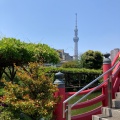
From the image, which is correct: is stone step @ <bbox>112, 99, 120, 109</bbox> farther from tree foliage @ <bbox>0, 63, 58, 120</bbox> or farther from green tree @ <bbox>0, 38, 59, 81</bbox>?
green tree @ <bbox>0, 38, 59, 81</bbox>

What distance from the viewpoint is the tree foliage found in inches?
127

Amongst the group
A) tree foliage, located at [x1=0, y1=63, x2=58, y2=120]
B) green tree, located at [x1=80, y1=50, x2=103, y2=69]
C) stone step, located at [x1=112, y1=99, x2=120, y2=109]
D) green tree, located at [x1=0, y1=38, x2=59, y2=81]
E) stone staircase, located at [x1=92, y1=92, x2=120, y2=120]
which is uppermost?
green tree, located at [x1=80, y1=50, x2=103, y2=69]

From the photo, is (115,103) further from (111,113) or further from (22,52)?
(22,52)

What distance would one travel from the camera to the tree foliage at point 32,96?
323 cm

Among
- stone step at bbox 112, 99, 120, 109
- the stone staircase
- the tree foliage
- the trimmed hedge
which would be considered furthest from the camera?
the trimmed hedge

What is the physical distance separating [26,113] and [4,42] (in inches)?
119

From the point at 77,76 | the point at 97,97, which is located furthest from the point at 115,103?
the point at 77,76

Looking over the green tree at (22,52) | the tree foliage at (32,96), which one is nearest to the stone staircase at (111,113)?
the tree foliage at (32,96)

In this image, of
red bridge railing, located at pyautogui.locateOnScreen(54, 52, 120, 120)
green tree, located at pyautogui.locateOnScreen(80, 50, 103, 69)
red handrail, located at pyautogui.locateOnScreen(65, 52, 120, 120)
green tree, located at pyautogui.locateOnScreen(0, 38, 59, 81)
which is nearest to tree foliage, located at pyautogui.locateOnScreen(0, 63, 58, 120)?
red bridge railing, located at pyautogui.locateOnScreen(54, 52, 120, 120)

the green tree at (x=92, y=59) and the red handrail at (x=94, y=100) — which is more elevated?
the green tree at (x=92, y=59)

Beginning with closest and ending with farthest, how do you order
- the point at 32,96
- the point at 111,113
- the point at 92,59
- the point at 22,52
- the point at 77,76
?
the point at 32,96 < the point at 111,113 < the point at 22,52 < the point at 77,76 < the point at 92,59

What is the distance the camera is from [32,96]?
11.4 feet

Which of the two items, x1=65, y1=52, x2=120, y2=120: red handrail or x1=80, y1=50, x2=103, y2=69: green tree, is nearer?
x1=65, y1=52, x2=120, y2=120: red handrail

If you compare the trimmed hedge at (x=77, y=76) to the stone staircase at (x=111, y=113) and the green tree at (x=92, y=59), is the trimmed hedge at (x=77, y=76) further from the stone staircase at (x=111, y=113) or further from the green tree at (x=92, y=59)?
the stone staircase at (x=111, y=113)
